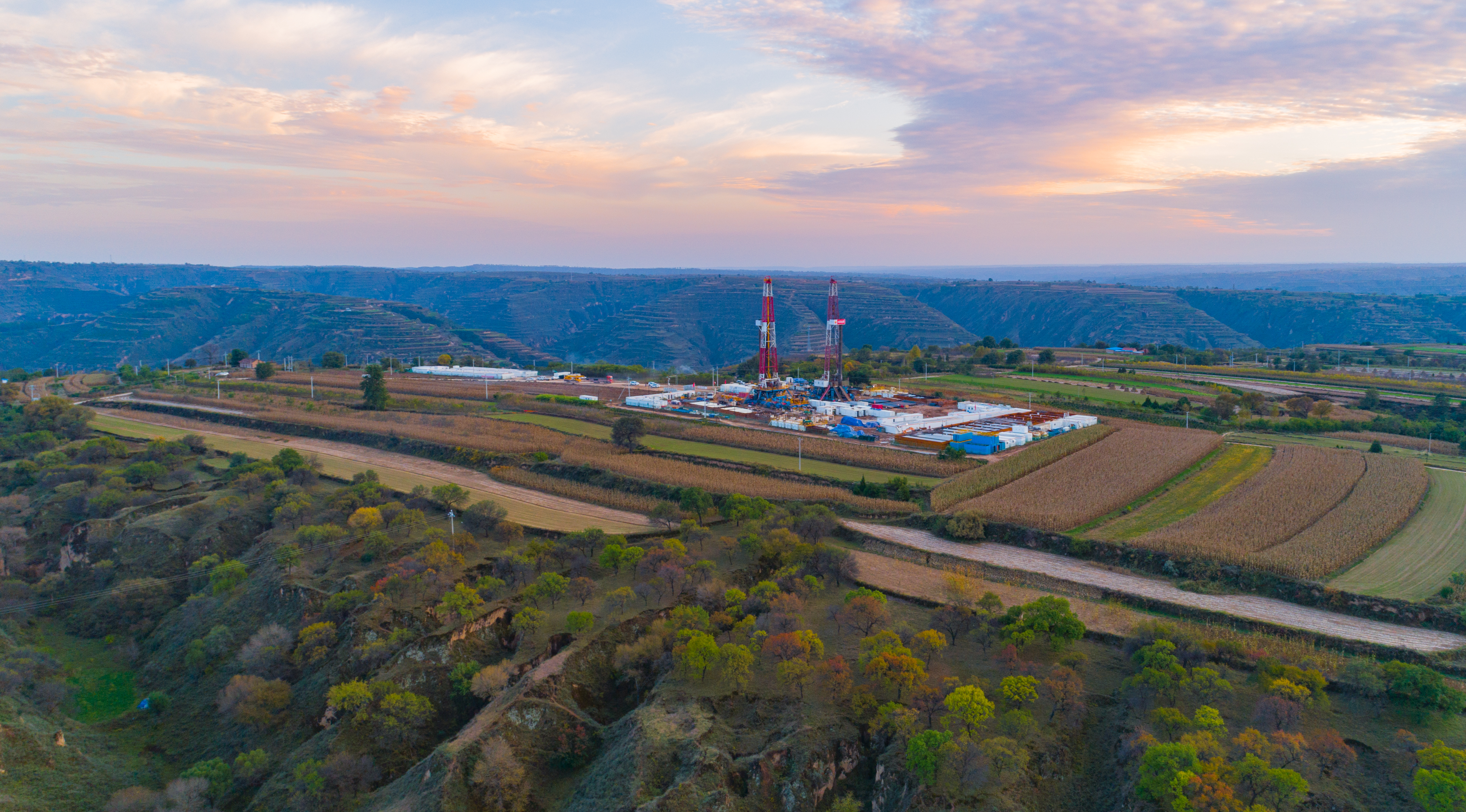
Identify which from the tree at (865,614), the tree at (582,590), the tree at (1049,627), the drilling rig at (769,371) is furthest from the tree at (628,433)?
the tree at (1049,627)

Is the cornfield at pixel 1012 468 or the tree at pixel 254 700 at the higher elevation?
the cornfield at pixel 1012 468

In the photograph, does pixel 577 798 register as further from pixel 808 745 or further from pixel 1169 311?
pixel 1169 311

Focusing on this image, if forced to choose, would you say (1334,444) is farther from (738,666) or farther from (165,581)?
(165,581)

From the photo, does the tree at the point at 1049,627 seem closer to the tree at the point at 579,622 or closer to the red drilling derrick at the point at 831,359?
the tree at the point at 579,622

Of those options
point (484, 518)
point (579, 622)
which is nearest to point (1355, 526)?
point (579, 622)

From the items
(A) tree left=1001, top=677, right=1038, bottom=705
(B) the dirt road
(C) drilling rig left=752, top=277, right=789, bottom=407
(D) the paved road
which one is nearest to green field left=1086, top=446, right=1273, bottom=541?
(D) the paved road

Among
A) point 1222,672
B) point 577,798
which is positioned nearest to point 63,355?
point 577,798
